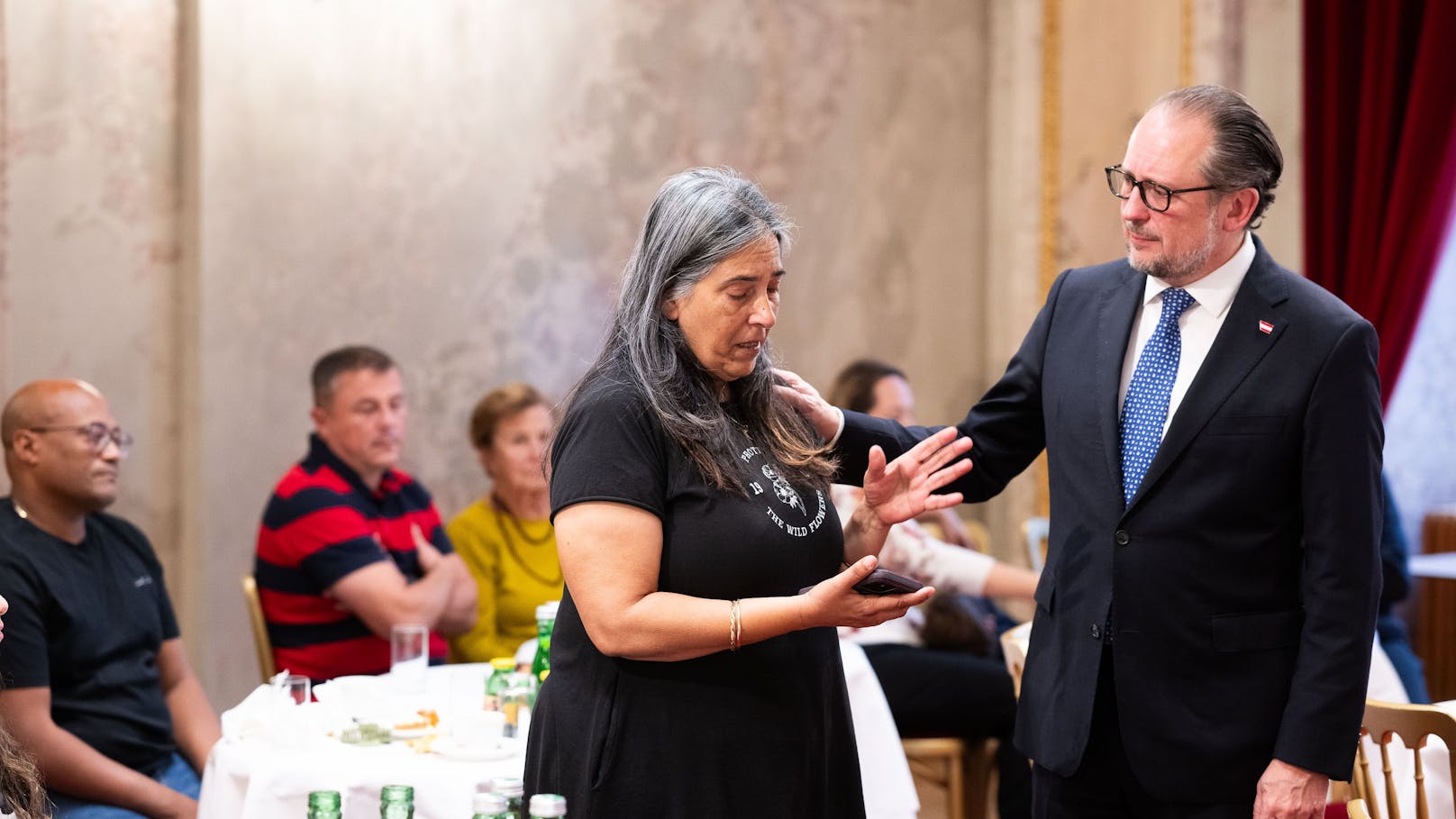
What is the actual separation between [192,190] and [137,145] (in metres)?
0.22

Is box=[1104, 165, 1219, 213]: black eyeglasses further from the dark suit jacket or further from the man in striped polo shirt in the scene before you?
the man in striped polo shirt

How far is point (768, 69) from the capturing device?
542 centimetres

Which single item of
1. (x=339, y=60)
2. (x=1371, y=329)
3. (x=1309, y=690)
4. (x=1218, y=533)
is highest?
(x=339, y=60)

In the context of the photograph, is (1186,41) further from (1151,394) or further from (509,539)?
(1151,394)

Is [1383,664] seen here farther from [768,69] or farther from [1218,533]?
[768,69]

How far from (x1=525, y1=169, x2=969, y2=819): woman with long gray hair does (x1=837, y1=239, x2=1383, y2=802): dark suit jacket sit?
1.16 ft

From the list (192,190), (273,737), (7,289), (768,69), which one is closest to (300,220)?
(192,190)

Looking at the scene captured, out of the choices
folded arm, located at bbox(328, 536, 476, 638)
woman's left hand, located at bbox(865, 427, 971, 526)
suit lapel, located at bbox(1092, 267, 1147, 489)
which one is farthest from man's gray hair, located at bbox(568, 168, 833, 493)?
folded arm, located at bbox(328, 536, 476, 638)

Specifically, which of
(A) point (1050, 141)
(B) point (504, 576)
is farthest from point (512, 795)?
(A) point (1050, 141)

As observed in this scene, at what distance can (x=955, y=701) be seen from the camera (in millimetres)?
4070

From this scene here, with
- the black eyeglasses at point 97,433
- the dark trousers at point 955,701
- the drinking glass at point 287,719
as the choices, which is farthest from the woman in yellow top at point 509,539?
the drinking glass at point 287,719

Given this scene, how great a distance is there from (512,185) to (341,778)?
2.91 m

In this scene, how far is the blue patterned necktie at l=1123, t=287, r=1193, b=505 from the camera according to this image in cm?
213

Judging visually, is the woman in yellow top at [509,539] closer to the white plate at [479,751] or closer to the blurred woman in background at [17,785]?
the white plate at [479,751]
